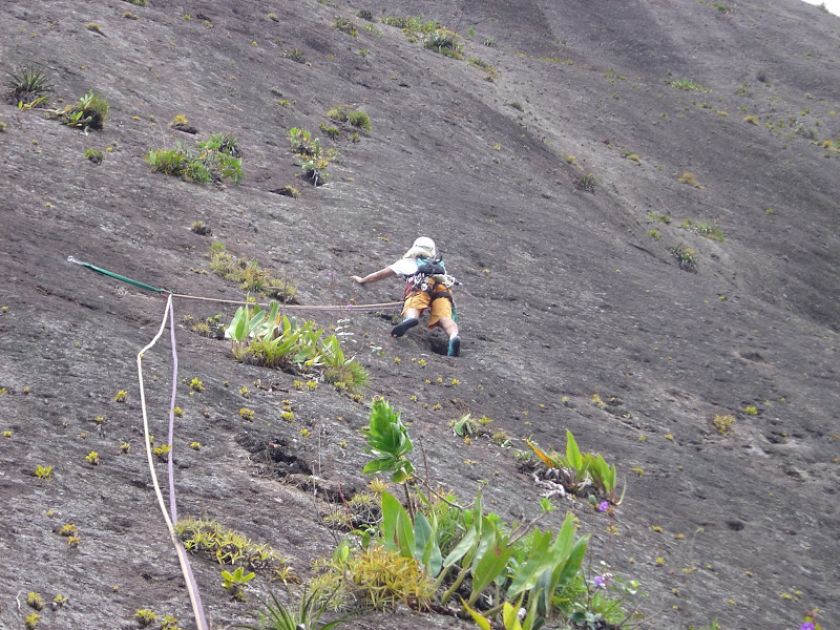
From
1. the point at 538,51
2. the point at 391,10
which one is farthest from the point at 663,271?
the point at 391,10

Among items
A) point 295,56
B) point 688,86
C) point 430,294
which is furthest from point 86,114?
point 688,86

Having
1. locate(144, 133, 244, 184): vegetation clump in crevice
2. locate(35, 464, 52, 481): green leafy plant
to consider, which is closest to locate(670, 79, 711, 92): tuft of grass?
locate(144, 133, 244, 184): vegetation clump in crevice

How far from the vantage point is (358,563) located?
3916 millimetres

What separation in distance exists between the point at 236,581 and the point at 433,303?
6.11 meters

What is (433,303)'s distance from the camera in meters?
9.59

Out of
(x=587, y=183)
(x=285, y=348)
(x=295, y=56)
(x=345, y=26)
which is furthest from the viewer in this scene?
(x=345, y=26)

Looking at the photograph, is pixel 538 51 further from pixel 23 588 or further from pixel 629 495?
pixel 23 588

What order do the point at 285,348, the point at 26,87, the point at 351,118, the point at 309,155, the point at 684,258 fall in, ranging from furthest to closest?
the point at 684,258
the point at 351,118
the point at 309,155
the point at 26,87
the point at 285,348

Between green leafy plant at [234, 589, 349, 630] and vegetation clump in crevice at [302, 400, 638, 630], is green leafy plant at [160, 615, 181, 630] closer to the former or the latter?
green leafy plant at [234, 589, 349, 630]

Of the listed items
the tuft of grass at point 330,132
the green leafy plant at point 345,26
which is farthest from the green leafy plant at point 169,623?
the green leafy plant at point 345,26

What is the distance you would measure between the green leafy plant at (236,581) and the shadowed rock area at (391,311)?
5 cm

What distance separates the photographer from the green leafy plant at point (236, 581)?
371 cm

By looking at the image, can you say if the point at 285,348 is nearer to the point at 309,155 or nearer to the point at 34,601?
the point at 34,601

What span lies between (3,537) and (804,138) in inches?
1170
